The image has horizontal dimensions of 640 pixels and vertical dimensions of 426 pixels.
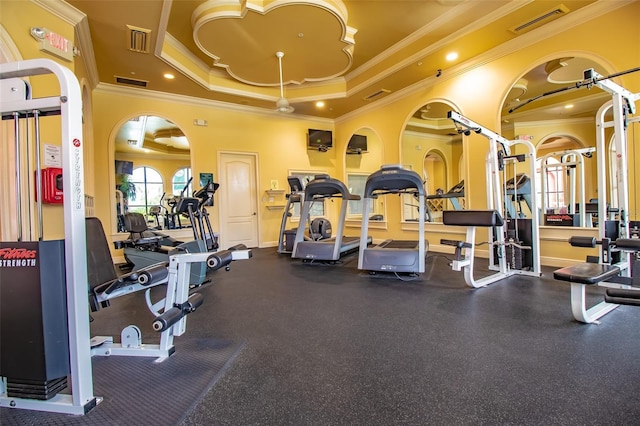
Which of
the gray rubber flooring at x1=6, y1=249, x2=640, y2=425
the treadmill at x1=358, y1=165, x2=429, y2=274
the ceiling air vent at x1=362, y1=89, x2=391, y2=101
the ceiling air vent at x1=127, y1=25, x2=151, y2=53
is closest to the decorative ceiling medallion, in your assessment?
the ceiling air vent at x1=127, y1=25, x2=151, y2=53

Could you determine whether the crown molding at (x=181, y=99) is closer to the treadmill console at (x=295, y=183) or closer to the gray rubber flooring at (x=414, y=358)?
the treadmill console at (x=295, y=183)

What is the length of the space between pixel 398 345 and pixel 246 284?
2.40 metres

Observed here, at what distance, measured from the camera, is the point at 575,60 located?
476cm

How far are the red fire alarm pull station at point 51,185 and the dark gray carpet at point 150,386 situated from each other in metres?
2.09

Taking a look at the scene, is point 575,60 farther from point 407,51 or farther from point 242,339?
point 242,339

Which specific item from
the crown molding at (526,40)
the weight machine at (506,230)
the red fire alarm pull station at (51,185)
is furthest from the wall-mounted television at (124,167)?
the weight machine at (506,230)

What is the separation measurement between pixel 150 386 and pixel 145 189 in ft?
18.2

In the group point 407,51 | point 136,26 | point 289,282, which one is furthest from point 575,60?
point 136,26

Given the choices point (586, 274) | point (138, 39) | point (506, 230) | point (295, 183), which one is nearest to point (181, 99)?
point (138, 39)

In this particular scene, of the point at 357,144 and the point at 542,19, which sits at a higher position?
the point at 542,19

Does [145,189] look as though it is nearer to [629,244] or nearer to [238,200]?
[238,200]

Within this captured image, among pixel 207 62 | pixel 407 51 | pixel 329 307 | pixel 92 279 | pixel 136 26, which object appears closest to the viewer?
pixel 92 279

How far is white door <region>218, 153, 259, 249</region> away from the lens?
6.95 metres

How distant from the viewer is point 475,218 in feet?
11.2
